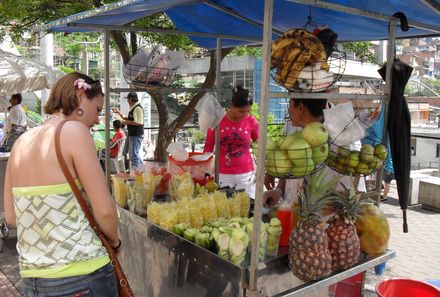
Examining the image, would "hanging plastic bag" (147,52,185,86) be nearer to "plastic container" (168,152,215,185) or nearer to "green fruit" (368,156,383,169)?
"plastic container" (168,152,215,185)

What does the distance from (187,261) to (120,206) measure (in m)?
1.06

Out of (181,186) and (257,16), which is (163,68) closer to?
(257,16)

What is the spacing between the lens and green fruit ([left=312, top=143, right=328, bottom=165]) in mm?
2232

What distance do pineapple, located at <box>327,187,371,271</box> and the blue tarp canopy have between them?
1157 mm

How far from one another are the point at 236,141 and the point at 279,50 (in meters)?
2.63

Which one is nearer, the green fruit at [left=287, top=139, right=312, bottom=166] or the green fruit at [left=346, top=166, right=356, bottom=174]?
the green fruit at [left=287, top=139, right=312, bottom=166]

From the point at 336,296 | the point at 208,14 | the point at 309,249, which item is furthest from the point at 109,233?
the point at 208,14

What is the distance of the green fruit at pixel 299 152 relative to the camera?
2152 millimetres

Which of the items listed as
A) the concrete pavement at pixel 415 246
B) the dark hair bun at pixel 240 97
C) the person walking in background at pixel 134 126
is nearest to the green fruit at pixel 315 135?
the dark hair bun at pixel 240 97

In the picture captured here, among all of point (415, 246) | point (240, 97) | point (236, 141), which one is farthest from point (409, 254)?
point (240, 97)

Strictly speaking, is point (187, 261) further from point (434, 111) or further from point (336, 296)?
point (434, 111)

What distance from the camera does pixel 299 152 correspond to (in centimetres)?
215

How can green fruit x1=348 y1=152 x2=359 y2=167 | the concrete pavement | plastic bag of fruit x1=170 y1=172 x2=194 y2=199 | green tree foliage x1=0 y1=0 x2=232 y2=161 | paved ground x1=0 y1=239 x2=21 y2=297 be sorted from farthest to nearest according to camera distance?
green tree foliage x1=0 y1=0 x2=232 y2=161 < the concrete pavement < paved ground x1=0 y1=239 x2=21 y2=297 < plastic bag of fruit x1=170 y1=172 x2=194 y2=199 < green fruit x1=348 y1=152 x2=359 y2=167

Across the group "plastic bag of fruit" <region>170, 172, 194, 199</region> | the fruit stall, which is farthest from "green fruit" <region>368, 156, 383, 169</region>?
"plastic bag of fruit" <region>170, 172, 194, 199</region>
